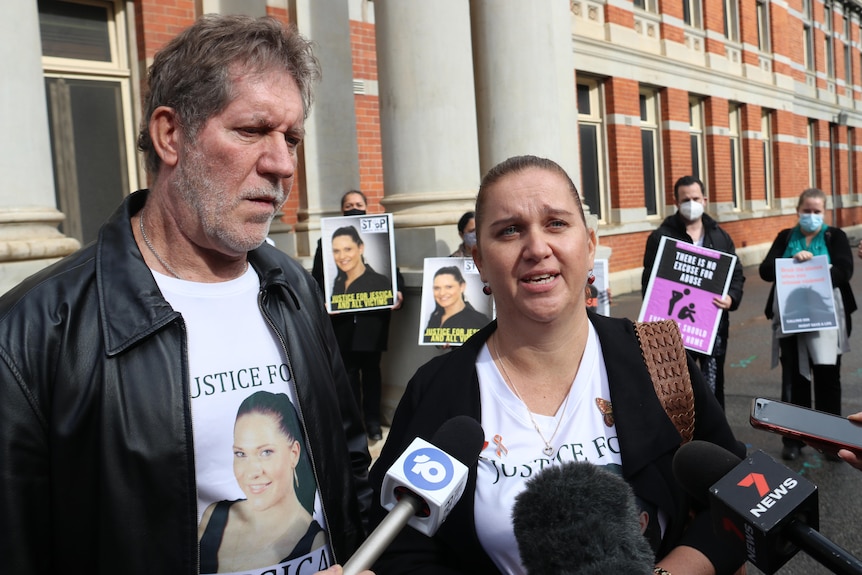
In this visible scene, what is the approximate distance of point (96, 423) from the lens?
1577mm

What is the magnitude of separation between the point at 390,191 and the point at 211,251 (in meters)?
4.24

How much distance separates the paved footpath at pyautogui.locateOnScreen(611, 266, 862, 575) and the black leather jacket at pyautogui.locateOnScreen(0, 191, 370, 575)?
3123 millimetres

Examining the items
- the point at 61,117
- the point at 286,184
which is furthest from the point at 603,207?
the point at 286,184

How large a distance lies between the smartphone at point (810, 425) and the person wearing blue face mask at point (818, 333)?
4.52 metres

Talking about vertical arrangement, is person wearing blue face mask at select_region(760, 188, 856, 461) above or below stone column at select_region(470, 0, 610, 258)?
below

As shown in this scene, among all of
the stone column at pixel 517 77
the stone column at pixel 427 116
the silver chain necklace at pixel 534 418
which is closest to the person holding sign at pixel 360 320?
the stone column at pixel 427 116

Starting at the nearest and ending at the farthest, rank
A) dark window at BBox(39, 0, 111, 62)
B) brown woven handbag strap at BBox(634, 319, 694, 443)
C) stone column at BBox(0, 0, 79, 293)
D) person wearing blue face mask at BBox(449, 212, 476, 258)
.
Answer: brown woven handbag strap at BBox(634, 319, 694, 443) → stone column at BBox(0, 0, 79, 293) → person wearing blue face mask at BBox(449, 212, 476, 258) → dark window at BBox(39, 0, 111, 62)

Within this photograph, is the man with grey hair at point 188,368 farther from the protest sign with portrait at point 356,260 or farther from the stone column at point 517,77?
the stone column at point 517,77

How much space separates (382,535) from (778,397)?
22.5 ft

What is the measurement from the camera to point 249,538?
176cm

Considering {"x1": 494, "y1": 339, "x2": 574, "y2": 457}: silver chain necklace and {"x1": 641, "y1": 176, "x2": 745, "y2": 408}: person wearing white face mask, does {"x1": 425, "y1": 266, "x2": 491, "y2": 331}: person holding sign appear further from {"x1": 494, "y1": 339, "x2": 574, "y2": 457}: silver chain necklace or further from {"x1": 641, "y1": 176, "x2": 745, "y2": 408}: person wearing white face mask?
{"x1": 494, "y1": 339, "x2": 574, "y2": 457}: silver chain necklace

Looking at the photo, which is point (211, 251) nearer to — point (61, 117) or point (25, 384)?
point (25, 384)

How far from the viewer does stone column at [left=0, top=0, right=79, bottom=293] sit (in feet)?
12.7

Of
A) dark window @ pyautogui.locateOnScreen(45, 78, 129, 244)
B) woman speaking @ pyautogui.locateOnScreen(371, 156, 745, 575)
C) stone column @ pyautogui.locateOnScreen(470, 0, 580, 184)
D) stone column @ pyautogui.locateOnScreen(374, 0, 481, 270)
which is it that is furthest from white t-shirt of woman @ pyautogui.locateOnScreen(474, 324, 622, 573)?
dark window @ pyautogui.locateOnScreen(45, 78, 129, 244)
